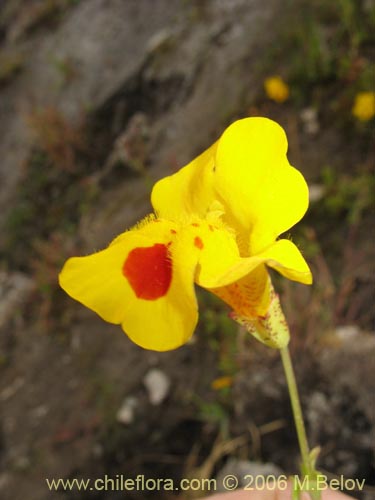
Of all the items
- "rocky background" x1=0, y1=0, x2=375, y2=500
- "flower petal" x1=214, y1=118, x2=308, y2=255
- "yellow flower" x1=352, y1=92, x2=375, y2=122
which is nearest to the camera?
"flower petal" x1=214, y1=118, x2=308, y2=255

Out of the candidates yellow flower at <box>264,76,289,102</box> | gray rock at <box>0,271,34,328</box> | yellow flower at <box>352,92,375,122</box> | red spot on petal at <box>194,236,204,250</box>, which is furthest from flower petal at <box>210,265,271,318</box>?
gray rock at <box>0,271,34,328</box>

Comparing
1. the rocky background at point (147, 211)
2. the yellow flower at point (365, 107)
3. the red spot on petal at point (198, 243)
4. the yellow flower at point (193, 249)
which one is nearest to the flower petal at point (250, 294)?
the yellow flower at point (193, 249)

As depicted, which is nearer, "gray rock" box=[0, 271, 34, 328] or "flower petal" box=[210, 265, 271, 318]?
"flower petal" box=[210, 265, 271, 318]

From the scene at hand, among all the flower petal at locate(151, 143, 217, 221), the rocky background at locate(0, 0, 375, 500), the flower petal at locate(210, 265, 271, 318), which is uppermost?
the flower petal at locate(151, 143, 217, 221)

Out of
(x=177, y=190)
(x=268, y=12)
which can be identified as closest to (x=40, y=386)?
(x=177, y=190)

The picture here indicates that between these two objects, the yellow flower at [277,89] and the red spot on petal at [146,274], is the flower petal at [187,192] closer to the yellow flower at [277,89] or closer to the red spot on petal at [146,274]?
the red spot on petal at [146,274]

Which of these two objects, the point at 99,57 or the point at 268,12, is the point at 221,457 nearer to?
the point at 268,12

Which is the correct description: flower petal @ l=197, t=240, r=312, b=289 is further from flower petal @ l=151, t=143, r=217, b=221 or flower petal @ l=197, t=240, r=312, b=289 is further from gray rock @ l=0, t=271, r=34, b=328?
gray rock @ l=0, t=271, r=34, b=328
